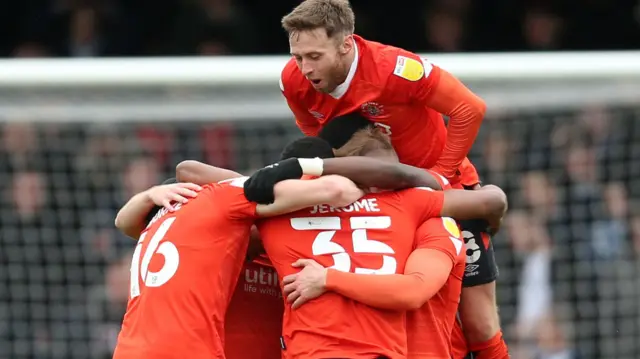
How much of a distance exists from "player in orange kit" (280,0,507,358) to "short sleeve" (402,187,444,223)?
1.29 feet

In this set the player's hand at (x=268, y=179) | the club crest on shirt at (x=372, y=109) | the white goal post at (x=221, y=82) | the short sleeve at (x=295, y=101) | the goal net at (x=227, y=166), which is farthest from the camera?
the goal net at (x=227, y=166)

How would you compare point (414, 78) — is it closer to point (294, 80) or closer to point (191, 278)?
point (294, 80)

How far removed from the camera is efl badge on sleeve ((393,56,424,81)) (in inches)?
201

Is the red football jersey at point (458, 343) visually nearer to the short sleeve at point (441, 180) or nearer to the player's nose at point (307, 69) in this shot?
the short sleeve at point (441, 180)

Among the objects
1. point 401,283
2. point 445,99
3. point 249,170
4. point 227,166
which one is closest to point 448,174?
point 445,99

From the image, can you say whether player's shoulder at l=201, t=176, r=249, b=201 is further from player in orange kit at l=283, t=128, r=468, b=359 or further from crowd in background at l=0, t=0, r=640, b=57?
crowd in background at l=0, t=0, r=640, b=57

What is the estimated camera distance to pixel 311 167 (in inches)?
188

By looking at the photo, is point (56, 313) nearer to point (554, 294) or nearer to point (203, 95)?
point (203, 95)

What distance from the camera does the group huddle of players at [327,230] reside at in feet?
15.2

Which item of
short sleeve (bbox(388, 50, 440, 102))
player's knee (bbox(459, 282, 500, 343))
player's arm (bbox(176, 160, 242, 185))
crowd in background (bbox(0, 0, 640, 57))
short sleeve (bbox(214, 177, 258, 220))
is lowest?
player's knee (bbox(459, 282, 500, 343))

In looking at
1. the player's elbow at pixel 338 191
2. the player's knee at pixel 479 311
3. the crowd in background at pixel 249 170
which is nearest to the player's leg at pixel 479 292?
the player's knee at pixel 479 311

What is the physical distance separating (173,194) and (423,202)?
968 mm

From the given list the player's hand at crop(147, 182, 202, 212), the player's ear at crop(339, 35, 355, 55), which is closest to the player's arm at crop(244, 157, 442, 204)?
the player's hand at crop(147, 182, 202, 212)

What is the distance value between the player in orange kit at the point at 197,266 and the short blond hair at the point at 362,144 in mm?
367
